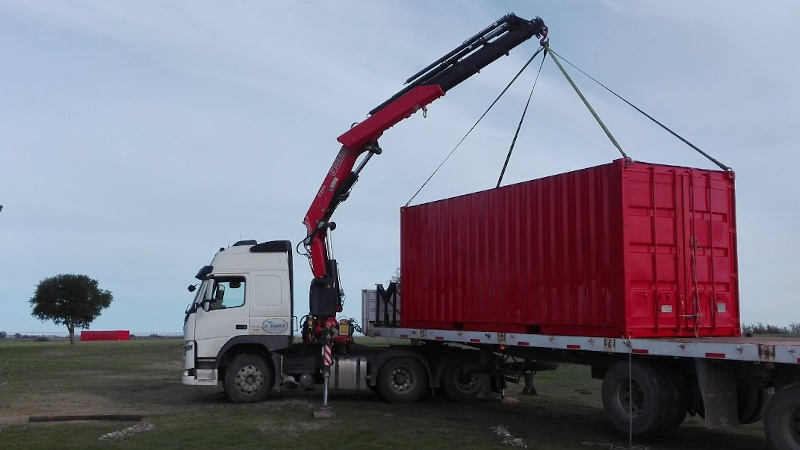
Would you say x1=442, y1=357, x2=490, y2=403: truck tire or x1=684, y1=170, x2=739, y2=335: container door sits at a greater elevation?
x1=684, y1=170, x2=739, y2=335: container door

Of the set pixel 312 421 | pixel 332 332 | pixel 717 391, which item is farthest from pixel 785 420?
pixel 332 332

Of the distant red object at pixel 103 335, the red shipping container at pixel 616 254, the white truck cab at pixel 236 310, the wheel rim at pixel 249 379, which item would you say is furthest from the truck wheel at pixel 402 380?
the distant red object at pixel 103 335

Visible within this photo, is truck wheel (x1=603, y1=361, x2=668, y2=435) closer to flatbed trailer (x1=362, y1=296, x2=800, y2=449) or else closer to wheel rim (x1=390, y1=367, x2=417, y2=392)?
flatbed trailer (x1=362, y1=296, x2=800, y2=449)

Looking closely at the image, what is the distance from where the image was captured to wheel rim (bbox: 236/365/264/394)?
1653 centimetres

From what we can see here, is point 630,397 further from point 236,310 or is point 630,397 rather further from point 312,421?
point 236,310

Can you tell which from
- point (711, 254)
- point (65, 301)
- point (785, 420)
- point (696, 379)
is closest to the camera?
point (785, 420)

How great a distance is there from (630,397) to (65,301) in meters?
59.0

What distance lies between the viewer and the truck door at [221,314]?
54.1ft

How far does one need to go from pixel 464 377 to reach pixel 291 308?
4.13 meters

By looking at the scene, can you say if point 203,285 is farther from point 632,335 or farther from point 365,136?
point 632,335

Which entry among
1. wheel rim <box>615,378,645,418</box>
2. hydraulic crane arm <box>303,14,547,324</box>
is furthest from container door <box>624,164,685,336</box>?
hydraulic crane arm <box>303,14,547,324</box>

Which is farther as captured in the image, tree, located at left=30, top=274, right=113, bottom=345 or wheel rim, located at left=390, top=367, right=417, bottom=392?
tree, located at left=30, top=274, right=113, bottom=345

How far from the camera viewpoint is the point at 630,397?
11.9 m

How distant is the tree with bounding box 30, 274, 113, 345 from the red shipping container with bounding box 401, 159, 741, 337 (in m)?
54.7
